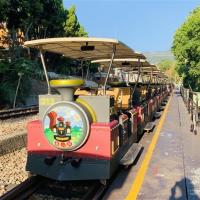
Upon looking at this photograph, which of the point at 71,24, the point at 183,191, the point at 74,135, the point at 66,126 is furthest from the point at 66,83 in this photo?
the point at 71,24

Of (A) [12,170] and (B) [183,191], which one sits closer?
(B) [183,191]

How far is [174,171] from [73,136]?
2657 millimetres

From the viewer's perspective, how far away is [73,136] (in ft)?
21.8

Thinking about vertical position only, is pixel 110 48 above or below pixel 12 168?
above

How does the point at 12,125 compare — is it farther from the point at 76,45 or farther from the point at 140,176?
the point at 140,176

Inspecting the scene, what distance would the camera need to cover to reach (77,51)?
28.8 feet

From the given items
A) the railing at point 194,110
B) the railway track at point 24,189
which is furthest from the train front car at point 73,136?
the railing at point 194,110

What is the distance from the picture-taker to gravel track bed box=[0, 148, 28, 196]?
23.4 ft

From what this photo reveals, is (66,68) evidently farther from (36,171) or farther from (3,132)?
(36,171)

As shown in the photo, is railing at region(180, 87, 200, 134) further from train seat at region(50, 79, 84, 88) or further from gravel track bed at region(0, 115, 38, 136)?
train seat at region(50, 79, 84, 88)

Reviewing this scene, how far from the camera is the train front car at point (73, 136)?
6586 mm

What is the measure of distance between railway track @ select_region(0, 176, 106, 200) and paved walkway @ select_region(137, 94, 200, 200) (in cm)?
79

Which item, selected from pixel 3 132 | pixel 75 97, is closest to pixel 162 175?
pixel 75 97

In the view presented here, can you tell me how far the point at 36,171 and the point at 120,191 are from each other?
59.9 inches
